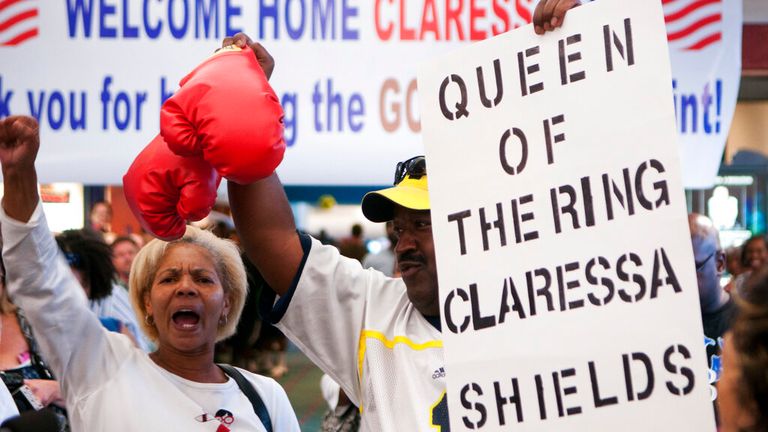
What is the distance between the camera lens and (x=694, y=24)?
429 cm

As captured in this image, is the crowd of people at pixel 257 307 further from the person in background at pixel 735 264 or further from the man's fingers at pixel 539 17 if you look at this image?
the person in background at pixel 735 264

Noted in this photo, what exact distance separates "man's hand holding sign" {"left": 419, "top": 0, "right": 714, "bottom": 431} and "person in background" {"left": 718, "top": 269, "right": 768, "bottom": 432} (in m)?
0.44

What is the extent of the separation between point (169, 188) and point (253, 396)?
0.75m

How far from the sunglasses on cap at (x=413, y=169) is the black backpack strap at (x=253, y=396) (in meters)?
0.71

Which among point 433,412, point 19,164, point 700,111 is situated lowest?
point 433,412

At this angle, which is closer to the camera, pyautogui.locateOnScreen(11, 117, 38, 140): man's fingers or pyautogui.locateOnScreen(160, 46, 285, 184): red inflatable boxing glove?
pyautogui.locateOnScreen(160, 46, 285, 184): red inflatable boxing glove

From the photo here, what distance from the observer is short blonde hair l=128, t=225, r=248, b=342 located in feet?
9.87

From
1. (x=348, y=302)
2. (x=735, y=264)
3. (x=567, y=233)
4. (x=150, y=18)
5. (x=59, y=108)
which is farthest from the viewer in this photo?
(x=735, y=264)

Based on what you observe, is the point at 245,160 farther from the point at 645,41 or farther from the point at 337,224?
the point at 337,224

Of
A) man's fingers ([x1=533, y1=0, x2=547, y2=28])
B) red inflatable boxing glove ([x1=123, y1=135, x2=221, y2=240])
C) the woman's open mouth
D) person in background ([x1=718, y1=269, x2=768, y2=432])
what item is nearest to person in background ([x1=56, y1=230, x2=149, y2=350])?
the woman's open mouth

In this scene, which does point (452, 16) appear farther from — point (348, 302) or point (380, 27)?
point (348, 302)

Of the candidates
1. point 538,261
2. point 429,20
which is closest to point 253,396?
point 538,261

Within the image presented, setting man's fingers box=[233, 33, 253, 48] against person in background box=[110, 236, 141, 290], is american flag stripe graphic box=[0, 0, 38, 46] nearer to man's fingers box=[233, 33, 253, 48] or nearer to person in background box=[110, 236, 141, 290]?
man's fingers box=[233, 33, 253, 48]

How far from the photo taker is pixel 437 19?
13.9 ft
